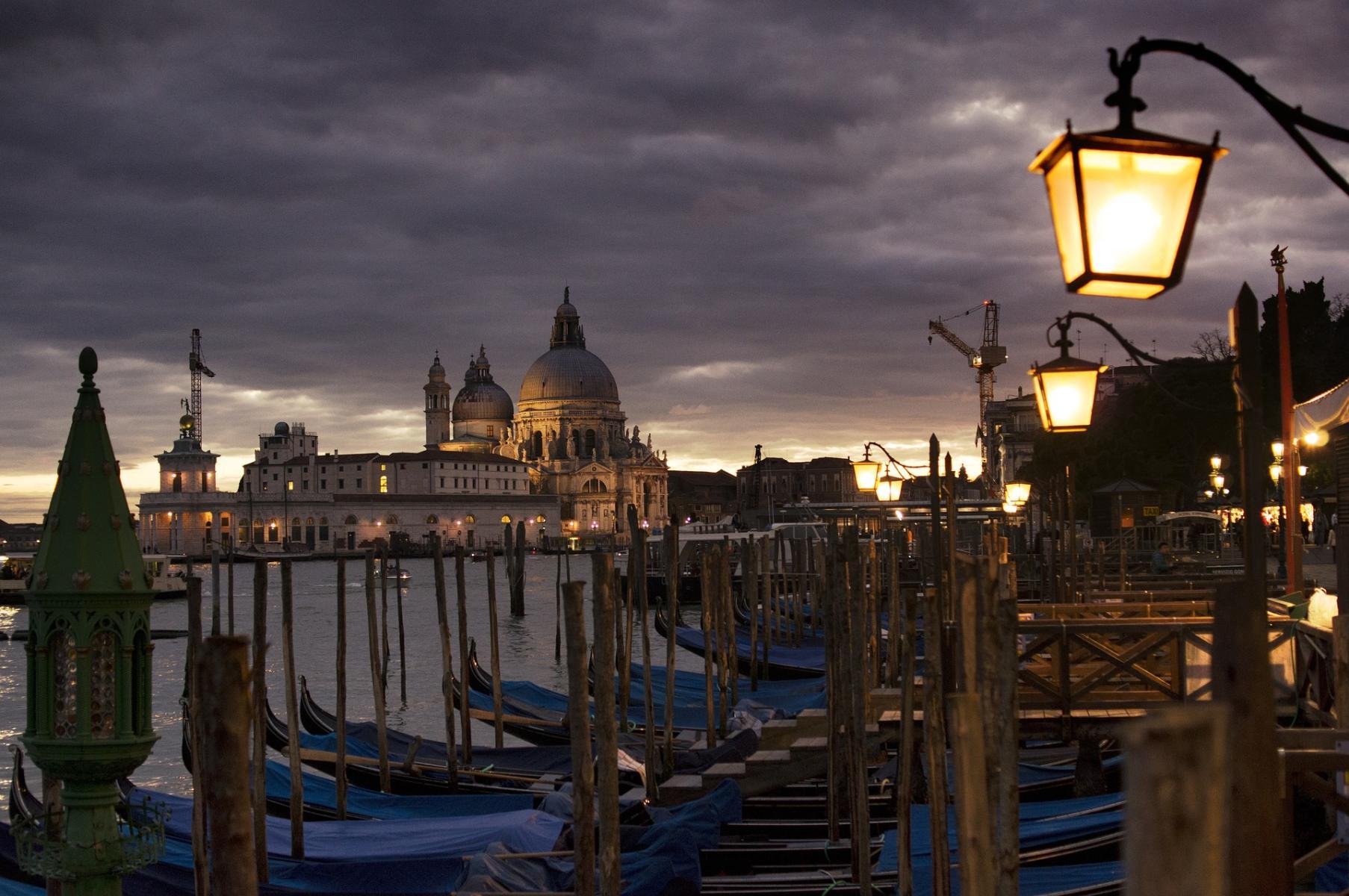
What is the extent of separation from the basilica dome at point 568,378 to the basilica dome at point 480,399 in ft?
7.98

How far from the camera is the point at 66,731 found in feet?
17.8

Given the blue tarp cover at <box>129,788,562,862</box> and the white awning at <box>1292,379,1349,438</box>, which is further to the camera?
the white awning at <box>1292,379,1349,438</box>

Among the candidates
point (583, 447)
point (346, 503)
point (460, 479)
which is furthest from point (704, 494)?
point (346, 503)

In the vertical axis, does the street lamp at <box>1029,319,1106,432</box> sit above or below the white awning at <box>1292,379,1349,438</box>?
below

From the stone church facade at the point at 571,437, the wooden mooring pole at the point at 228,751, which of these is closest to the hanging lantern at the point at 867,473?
the wooden mooring pole at the point at 228,751

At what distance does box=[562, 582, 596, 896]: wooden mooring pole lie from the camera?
18.0 feet

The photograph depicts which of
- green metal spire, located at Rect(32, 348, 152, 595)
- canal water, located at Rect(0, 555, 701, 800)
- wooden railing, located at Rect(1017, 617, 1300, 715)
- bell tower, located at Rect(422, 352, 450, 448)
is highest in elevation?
bell tower, located at Rect(422, 352, 450, 448)

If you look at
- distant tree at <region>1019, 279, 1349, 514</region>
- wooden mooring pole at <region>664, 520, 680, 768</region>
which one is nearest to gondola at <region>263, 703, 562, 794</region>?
wooden mooring pole at <region>664, 520, 680, 768</region>

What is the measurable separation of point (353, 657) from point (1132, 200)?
92.1 ft

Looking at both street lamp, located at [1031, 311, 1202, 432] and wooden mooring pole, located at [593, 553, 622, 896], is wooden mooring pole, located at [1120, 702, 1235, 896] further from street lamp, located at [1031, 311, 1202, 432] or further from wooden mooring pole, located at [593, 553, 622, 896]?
wooden mooring pole, located at [593, 553, 622, 896]

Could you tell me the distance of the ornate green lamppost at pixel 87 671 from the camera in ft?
17.8

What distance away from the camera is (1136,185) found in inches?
93.4

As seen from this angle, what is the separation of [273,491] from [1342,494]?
85.0 metres

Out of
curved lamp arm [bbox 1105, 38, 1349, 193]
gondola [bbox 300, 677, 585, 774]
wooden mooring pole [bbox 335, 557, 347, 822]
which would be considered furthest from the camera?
gondola [bbox 300, 677, 585, 774]
